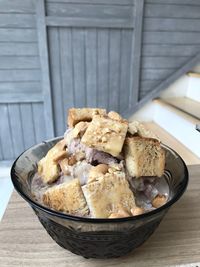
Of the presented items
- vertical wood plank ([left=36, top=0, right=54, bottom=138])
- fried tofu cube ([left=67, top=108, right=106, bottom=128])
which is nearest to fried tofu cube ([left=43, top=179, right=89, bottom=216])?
fried tofu cube ([left=67, top=108, right=106, bottom=128])

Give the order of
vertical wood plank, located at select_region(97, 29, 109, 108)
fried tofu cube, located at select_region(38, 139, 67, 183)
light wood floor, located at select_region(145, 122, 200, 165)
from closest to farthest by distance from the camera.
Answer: fried tofu cube, located at select_region(38, 139, 67, 183) → light wood floor, located at select_region(145, 122, 200, 165) → vertical wood plank, located at select_region(97, 29, 109, 108)

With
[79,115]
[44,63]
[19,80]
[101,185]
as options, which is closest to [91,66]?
[44,63]

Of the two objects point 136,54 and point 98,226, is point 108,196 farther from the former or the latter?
point 136,54

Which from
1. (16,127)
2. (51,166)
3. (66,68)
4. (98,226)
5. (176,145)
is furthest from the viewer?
(16,127)

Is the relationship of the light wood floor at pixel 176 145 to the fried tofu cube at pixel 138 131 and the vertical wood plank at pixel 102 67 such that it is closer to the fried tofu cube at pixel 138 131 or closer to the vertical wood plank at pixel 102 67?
the vertical wood plank at pixel 102 67

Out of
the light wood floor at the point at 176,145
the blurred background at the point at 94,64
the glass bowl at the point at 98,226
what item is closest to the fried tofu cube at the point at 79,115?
the glass bowl at the point at 98,226

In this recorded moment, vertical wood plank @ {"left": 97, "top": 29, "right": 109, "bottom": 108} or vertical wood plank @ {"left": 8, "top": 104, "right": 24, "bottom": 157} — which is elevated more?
vertical wood plank @ {"left": 97, "top": 29, "right": 109, "bottom": 108}

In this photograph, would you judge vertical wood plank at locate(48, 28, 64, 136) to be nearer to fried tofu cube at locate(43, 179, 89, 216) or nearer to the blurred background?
the blurred background
